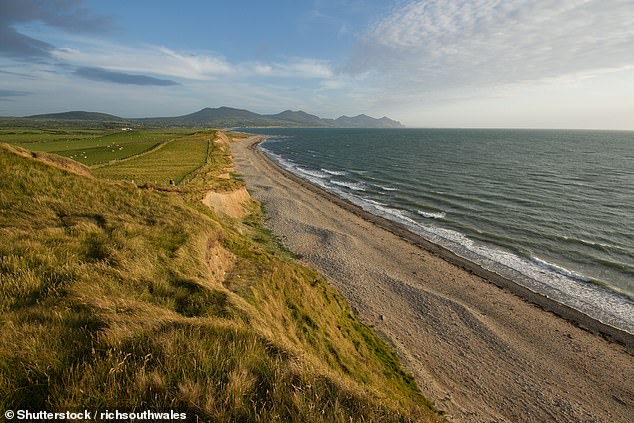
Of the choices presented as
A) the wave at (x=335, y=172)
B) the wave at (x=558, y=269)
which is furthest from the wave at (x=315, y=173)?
the wave at (x=558, y=269)

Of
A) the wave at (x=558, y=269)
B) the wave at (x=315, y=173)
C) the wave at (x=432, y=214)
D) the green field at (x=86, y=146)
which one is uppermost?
the green field at (x=86, y=146)

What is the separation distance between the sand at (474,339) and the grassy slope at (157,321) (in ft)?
8.84

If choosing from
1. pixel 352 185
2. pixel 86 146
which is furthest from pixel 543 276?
pixel 86 146

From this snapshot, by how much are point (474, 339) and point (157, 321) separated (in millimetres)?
17639

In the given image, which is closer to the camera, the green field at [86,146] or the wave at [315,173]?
the green field at [86,146]

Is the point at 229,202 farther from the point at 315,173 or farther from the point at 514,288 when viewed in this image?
the point at 315,173

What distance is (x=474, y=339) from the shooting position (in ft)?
57.8

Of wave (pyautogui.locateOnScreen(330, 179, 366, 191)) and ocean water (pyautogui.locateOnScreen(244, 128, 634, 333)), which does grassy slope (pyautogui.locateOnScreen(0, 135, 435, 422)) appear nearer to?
ocean water (pyautogui.locateOnScreen(244, 128, 634, 333))

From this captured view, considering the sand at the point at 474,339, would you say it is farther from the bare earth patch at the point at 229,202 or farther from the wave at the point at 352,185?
the wave at the point at 352,185

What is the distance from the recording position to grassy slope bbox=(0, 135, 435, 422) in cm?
458

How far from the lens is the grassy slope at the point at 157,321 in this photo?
15.0ft

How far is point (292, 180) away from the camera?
207 ft

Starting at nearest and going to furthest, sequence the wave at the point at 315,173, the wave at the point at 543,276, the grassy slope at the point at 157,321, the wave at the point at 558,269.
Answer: the grassy slope at the point at 157,321
the wave at the point at 543,276
the wave at the point at 558,269
the wave at the point at 315,173

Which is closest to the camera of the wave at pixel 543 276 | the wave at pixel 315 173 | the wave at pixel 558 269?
the wave at pixel 543 276
